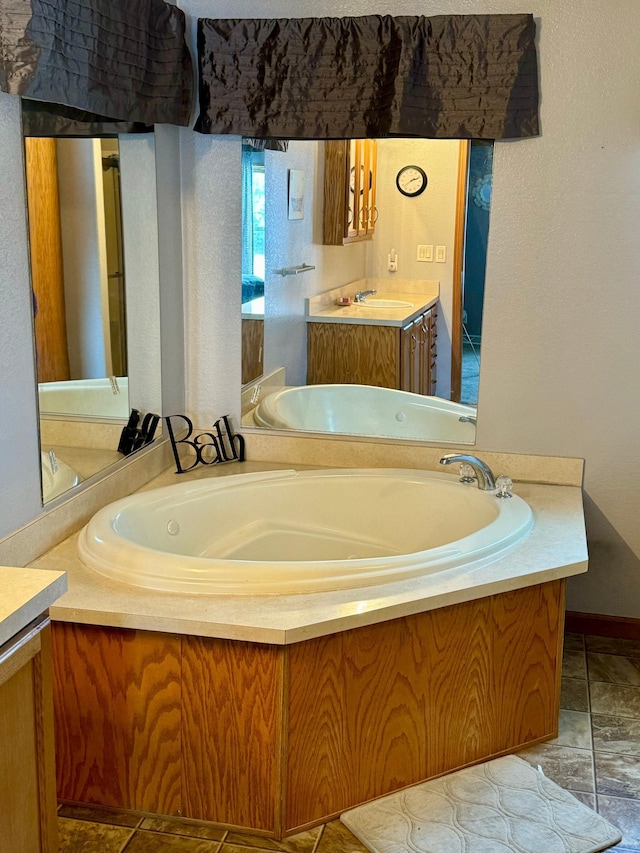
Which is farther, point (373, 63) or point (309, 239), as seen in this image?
point (309, 239)

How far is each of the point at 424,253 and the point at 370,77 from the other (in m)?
0.60

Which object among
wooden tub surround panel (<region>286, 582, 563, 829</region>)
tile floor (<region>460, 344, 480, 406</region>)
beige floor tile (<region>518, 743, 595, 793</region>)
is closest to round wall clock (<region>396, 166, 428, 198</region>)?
tile floor (<region>460, 344, 480, 406</region>)

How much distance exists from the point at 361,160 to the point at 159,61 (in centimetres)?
72

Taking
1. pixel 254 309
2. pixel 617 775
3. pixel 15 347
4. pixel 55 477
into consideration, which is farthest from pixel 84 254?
pixel 617 775

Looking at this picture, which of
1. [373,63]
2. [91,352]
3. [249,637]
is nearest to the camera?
[249,637]

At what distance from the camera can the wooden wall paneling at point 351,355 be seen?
328 cm

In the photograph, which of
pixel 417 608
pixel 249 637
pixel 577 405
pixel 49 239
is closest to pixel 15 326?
pixel 49 239

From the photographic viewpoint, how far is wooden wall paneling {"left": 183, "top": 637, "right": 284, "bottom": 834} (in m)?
2.15

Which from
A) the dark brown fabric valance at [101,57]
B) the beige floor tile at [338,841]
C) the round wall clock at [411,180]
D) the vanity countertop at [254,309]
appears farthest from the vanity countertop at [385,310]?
the beige floor tile at [338,841]

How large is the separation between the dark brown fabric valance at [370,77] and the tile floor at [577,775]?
1.76 meters

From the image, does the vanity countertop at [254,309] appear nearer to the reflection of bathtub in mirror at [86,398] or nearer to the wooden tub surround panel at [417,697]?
the reflection of bathtub in mirror at [86,398]

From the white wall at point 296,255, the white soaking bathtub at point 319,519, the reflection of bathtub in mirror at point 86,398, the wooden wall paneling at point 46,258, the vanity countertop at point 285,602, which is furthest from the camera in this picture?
the white wall at point 296,255

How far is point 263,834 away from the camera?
2.23 meters

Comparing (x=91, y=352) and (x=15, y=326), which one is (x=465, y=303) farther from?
(x=15, y=326)
